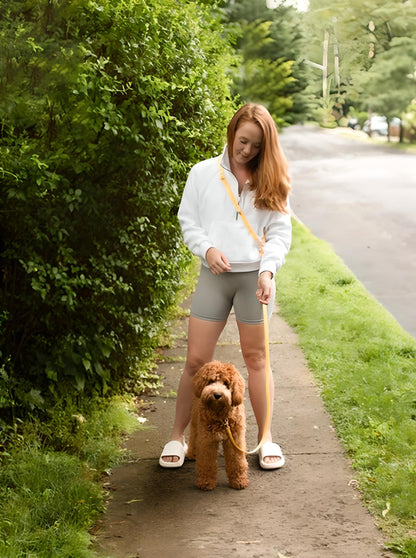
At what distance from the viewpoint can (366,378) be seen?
5.89 meters

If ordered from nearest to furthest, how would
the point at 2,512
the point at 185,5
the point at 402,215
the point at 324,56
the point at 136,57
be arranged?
the point at 2,512 < the point at 136,57 < the point at 185,5 < the point at 402,215 < the point at 324,56

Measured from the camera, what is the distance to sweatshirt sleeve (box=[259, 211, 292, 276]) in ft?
12.9

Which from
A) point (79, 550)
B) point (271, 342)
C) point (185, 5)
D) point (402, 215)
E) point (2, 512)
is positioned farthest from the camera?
point (402, 215)

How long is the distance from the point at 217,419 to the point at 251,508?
1.63 feet

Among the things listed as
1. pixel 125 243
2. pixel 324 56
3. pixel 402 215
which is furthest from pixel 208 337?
pixel 324 56

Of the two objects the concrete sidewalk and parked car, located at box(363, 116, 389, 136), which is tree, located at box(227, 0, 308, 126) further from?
parked car, located at box(363, 116, 389, 136)

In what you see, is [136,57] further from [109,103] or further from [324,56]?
[324,56]

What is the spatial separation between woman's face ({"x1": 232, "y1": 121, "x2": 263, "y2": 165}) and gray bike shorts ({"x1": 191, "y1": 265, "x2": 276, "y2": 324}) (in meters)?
0.64

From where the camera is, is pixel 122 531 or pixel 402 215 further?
pixel 402 215

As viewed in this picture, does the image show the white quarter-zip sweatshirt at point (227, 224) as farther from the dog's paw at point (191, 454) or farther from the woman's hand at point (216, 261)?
the dog's paw at point (191, 454)

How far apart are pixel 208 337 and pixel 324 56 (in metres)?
22.1

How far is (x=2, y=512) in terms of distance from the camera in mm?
3523

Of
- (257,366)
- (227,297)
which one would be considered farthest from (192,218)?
(257,366)

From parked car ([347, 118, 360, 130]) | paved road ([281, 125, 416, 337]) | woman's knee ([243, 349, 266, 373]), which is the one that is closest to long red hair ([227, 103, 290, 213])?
woman's knee ([243, 349, 266, 373])
